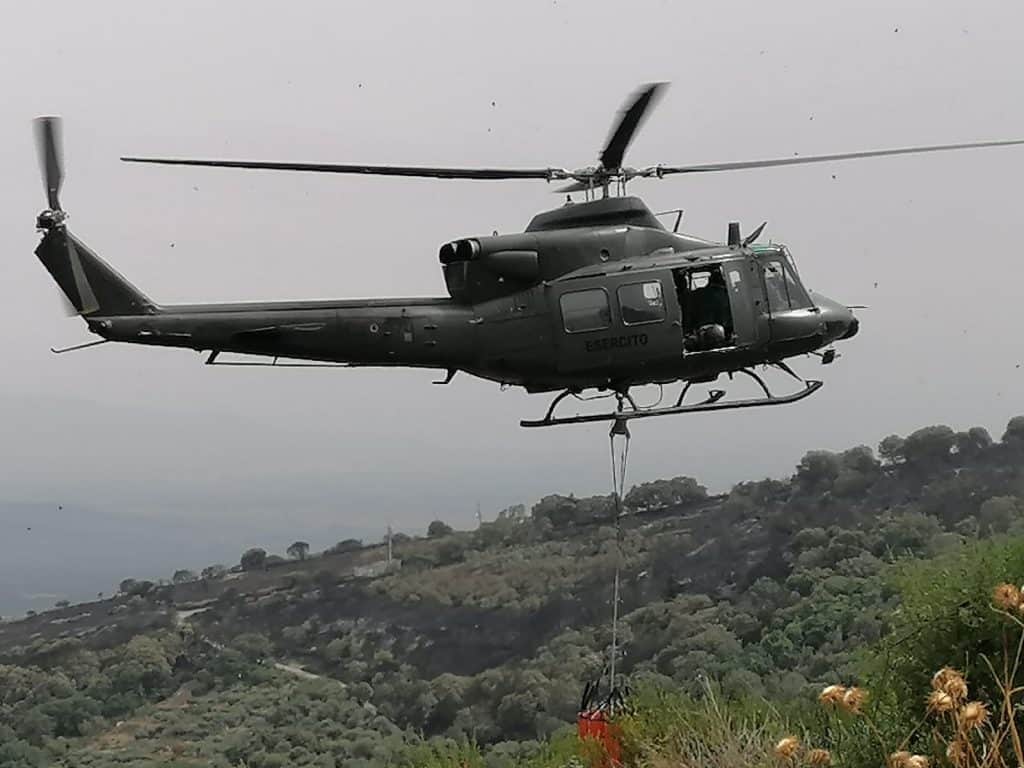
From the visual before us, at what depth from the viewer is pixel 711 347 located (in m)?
7.59

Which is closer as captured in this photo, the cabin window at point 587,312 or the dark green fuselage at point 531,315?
the dark green fuselage at point 531,315

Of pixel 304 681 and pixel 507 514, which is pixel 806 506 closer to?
pixel 507 514

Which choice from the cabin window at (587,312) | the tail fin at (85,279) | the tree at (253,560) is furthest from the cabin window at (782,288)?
the tree at (253,560)

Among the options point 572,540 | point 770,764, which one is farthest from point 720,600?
point 770,764

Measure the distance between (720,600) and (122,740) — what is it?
9.58 metres

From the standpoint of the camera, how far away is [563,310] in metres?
7.35

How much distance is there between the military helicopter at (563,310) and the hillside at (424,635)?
31.2 ft

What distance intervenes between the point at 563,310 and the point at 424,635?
39.2 feet

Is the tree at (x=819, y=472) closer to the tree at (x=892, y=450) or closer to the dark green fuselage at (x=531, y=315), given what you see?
the tree at (x=892, y=450)

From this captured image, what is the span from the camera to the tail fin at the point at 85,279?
648 centimetres

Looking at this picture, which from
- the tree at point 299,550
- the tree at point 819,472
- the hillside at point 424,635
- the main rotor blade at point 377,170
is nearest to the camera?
the main rotor blade at point 377,170

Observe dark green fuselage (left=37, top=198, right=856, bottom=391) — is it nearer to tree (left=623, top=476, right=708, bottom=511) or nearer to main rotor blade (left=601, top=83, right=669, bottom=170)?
main rotor blade (left=601, top=83, right=669, bottom=170)

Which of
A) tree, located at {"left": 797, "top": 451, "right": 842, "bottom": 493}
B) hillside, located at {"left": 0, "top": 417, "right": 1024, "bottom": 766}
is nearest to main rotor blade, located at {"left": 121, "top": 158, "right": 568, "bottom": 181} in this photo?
hillside, located at {"left": 0, "top": 417, "right": 1024, "bottom": 766}

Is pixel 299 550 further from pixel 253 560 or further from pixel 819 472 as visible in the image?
pixel 819 472
